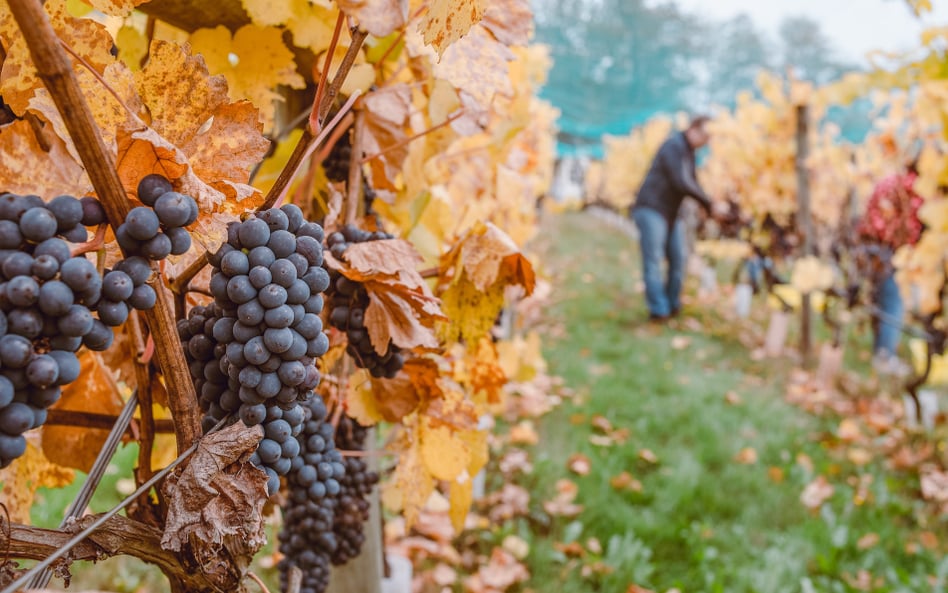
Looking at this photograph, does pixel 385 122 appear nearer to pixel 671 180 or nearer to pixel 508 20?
pixel 508 20

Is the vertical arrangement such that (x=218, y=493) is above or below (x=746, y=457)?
above

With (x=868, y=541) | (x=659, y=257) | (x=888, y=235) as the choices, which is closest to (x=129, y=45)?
(x=868, y=541)

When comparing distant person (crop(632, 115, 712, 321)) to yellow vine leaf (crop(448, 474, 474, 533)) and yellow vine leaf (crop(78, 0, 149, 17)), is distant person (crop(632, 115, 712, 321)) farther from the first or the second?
yellow vine leaf (crop(78, 0, 149, 17))

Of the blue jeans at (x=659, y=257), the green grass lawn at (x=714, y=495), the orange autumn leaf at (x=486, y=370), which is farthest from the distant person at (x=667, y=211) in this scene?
the orange autumn leaf at (x=486, y=370)

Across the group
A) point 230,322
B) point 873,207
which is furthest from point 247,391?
point 873,207

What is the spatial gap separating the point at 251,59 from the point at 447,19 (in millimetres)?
522

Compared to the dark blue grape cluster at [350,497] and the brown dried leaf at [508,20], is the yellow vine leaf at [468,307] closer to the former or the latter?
the dark blue grape cluster at [350,497]

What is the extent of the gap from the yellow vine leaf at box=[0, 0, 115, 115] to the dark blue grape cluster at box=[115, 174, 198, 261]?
0.16 m

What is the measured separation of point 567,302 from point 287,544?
659 centimetres

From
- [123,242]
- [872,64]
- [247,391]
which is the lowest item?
[247,391]

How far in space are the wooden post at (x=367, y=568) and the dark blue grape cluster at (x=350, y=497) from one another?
0.25 meters

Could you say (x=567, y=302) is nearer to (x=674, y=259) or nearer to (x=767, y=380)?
(x=674, y=259)

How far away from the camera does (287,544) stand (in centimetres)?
115

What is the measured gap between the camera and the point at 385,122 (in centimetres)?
107
